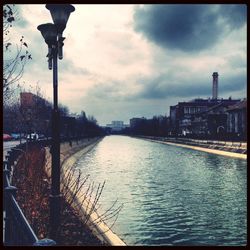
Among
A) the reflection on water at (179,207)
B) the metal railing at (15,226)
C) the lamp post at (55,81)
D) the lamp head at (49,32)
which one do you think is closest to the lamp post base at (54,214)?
the lamp post at (55,81)

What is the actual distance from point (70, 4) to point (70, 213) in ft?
24.5

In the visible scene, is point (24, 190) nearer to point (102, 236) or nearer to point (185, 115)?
point (102, 236)

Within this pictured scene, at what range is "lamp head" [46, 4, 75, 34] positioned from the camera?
25.8 feet

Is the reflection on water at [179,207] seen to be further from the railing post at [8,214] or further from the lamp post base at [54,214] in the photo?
the railing post at [8,214]

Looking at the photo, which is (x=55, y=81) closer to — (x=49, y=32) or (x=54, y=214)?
(x=49, y=32)

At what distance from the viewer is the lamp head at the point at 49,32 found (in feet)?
26.8

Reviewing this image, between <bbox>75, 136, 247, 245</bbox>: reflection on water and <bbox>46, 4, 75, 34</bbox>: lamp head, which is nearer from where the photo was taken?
<bbox>46, 4, 75, 34</bbox>: lamp head

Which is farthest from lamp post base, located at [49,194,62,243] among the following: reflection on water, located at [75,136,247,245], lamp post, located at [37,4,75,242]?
reflection on water, located at [75,136,247,245]

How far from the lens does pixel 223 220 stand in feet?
48.2

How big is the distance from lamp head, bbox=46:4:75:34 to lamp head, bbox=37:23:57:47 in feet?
0.47

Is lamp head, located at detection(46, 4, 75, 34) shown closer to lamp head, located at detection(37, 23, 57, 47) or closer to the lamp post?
the lamp post

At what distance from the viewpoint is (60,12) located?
7.91 metres
